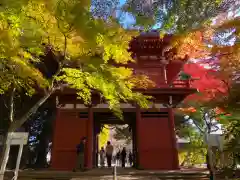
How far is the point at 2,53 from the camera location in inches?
247

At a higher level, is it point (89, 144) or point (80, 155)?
point (89, 144)

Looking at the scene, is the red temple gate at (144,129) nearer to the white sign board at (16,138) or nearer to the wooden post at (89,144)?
the wooden post at (89,144)

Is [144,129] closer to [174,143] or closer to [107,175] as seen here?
[174,143]

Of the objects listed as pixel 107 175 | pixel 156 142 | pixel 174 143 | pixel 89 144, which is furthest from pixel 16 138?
pixel 174 143

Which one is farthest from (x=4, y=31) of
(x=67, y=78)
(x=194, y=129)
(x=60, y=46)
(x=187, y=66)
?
(x=194, y=129)

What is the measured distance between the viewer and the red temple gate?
1220 centimetres

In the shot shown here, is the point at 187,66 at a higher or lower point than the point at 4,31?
higher

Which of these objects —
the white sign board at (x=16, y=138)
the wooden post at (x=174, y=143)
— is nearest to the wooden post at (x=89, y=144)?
the wooden post at (x=174, y=143)

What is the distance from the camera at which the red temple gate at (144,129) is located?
1220 centimetres

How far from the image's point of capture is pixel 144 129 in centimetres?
1280

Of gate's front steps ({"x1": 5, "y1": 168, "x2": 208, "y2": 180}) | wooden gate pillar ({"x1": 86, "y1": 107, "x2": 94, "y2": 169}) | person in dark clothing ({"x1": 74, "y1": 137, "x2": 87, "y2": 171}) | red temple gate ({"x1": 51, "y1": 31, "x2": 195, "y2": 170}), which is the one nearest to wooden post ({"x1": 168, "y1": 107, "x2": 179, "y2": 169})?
red temple gate ({"x1": 51, "y1": 31, "x2": 195, "y2": 170})

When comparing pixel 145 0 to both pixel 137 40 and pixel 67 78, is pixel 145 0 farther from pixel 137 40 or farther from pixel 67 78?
pixel 137 40

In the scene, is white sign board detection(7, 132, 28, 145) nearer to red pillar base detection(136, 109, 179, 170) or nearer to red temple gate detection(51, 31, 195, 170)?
red temple gate detection(51, 31, 195, 170)

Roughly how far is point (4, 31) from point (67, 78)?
222 cm
